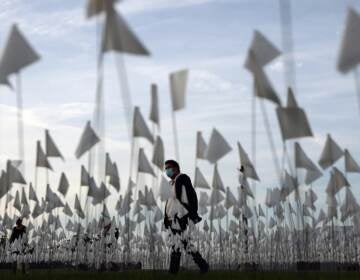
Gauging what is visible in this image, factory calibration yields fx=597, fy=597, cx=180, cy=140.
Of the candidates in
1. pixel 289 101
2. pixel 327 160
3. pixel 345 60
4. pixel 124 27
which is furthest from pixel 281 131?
pixel 327 160

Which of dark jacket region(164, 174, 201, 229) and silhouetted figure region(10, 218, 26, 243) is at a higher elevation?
dark jacket region(164, 174, 201, 229)

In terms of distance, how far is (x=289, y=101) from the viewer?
792cm

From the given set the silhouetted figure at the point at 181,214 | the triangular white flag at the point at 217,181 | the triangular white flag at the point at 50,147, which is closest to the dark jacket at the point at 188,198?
the silhouetted figure at the point at 181,214

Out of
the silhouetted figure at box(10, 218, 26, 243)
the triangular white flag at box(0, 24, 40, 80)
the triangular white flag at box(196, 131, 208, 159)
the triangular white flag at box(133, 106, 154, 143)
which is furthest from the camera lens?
the silhouetted figure at box(10, 218, 26, 243)

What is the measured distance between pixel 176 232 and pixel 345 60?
6.02 meters

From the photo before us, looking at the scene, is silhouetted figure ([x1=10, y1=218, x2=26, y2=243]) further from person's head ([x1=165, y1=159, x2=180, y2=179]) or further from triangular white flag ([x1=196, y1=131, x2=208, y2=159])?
person's head ([x1=165, y1=159, x2=180, y2=179])

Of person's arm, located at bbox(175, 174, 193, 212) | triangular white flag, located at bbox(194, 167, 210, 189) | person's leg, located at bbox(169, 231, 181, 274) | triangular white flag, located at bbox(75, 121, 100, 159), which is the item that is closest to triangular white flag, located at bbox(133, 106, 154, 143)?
triangular white flag, located at bbox(75, 121, 100, 159)

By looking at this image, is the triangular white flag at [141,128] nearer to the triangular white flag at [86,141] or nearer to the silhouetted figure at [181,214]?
the triangular white flag at [86,141]

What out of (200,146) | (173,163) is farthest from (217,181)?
(173,163)

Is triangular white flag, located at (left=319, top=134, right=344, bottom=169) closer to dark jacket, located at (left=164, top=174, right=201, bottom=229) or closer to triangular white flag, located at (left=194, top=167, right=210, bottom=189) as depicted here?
dark jacket, located at (left=164, top=174, right=201, bottom=229)

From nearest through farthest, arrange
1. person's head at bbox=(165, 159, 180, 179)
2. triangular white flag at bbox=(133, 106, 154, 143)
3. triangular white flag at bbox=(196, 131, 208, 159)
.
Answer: triangular white flag at bbox=(133, 106, 154, 143) → person's head at bbox=(165, 159, 180, 179) → triangular white flag at bbox=(196, 131, 208, 159)

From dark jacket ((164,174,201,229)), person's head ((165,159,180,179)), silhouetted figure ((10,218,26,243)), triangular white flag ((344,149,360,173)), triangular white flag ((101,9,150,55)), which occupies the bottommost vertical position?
silhouetted figure ((10,218,26,243))

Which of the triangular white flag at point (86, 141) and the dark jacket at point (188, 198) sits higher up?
the triangular white flag at point (86, 141)

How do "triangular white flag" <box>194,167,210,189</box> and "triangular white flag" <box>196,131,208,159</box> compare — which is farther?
"triangular white flag" <box>194,167,210,189</box>
